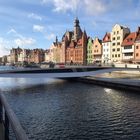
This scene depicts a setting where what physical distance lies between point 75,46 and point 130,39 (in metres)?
57.0

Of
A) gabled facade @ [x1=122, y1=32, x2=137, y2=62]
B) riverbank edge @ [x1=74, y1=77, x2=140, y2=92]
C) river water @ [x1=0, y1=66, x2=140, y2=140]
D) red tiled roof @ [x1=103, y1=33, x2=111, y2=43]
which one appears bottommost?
river water @ [x1=0, y1=66, x2=140, y2=140]

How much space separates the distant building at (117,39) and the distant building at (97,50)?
11827 mm

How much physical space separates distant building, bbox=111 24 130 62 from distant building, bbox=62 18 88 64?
1160 inches

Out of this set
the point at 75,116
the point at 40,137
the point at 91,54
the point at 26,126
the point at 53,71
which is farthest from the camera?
the point at 91,54

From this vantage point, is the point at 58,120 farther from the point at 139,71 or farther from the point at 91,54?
the point at 91,54

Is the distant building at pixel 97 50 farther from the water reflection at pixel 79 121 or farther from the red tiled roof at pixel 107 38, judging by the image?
the water reflection at pixel 79 121

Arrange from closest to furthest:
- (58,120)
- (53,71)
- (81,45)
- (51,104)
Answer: (58,120)
(51,104)
(53,71)
(81,45)

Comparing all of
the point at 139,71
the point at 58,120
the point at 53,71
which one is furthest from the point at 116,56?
the point at 58,120

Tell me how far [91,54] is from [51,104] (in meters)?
115

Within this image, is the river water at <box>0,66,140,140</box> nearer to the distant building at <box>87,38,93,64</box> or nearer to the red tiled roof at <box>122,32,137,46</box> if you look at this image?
the red tiled roof at <box>122,32,137,46</box>

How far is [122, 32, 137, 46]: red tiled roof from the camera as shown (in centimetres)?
11850

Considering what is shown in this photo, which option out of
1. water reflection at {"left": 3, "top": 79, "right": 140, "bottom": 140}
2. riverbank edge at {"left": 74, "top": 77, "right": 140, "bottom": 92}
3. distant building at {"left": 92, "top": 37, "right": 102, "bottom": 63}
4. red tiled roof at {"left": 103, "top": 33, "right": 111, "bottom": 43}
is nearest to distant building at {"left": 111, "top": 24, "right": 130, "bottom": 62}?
red tiled roof at {"left": 103, "top": 33, "right": 111, "bottom": 43}

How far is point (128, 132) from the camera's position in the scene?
2288 cm

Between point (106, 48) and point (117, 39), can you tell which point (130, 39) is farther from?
point (106, 48)
